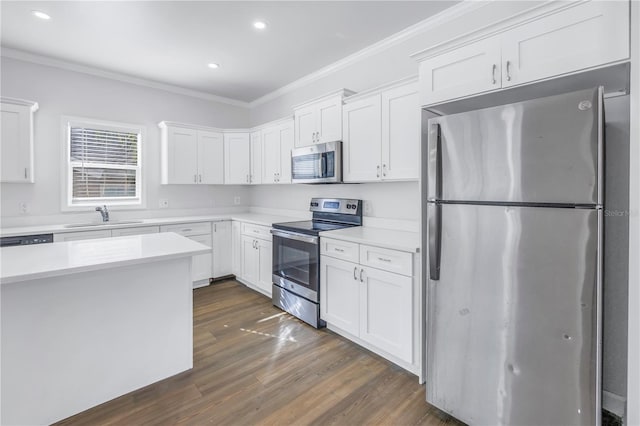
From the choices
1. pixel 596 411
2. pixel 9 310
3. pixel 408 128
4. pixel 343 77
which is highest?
pixel 343 77

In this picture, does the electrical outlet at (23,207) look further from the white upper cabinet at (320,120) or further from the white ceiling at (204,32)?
the white upper cabinet at (320,120)

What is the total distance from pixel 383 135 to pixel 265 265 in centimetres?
206

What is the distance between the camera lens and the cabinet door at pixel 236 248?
167 inches

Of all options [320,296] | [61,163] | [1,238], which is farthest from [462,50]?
[61,163]

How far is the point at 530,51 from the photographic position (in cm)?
158

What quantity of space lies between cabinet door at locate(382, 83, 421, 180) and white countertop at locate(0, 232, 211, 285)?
1.65 meters

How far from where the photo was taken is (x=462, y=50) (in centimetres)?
182

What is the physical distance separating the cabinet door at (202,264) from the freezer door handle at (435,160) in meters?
3.26

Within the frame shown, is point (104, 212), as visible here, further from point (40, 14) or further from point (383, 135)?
point (383, 135)

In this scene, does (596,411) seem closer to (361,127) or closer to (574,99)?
(574,99)

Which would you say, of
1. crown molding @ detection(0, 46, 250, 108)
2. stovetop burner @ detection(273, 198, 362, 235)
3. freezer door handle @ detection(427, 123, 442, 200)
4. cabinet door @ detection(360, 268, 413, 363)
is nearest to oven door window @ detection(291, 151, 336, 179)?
stovetop burner @ detection(273, 198, 362, 235)

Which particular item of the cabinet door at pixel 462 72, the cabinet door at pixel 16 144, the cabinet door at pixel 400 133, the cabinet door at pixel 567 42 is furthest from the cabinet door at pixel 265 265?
the cabinet door at pixel 567 42

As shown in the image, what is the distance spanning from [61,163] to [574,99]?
15.7ft

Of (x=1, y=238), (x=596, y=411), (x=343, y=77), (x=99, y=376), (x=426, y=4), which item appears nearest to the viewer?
(x=596, y=411)
